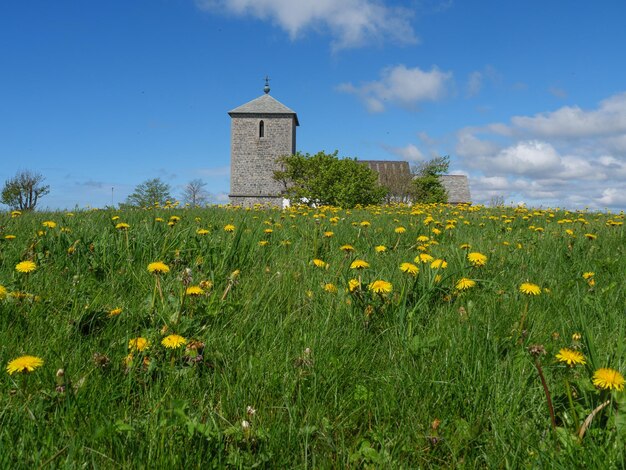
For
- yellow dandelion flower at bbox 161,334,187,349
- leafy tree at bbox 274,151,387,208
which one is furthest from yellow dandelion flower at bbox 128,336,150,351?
leafy tree at bbox 274,151,387,208

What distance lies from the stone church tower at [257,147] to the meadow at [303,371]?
1827 inches

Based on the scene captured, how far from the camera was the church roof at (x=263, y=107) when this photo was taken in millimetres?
49188

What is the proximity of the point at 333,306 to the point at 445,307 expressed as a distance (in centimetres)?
59

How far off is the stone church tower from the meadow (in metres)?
46.4

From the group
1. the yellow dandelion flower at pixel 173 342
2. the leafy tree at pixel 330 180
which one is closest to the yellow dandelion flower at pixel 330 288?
the yellow dandelion flower at pixel 173 342

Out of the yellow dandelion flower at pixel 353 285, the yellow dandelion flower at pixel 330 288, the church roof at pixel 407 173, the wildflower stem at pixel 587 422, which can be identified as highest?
the church roof at pixel 407 173

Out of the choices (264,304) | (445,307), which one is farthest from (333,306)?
(445,307)

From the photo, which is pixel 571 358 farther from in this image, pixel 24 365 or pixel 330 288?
pixel 24 365

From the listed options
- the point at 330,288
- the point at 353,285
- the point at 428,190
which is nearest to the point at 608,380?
the point at 353,285

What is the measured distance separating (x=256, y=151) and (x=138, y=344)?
48702 millimetres

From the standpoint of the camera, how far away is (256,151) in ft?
161

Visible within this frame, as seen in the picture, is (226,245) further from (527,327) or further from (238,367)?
(527,327)

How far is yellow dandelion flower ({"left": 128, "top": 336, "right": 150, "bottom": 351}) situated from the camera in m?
1.75

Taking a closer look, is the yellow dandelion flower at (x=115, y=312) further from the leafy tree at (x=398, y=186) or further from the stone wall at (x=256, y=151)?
the stone wall at (x=256, y=151)
